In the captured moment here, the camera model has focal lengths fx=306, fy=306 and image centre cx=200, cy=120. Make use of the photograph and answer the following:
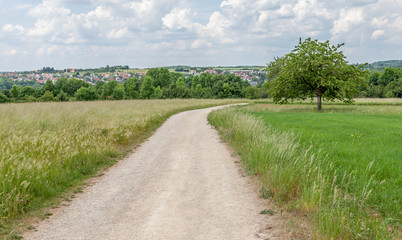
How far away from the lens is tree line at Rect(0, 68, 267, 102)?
315ft

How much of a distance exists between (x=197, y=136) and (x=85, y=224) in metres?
11.9

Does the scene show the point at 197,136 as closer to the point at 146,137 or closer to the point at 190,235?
the point at 146,137

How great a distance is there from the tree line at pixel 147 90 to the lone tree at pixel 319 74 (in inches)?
2300

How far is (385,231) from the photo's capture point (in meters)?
4.42

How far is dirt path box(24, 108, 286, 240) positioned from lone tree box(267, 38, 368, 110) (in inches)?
1189

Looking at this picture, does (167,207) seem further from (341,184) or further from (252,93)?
(252,93)

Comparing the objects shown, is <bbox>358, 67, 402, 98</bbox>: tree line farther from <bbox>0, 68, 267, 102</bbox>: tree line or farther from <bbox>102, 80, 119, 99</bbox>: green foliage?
<bbox>102, 80, 119, 99</bbox>: green foliage

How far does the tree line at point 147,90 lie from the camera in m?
95.9

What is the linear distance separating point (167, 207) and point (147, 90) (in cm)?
9196

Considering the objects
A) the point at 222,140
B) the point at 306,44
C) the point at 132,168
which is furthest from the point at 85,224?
the point at 306,44

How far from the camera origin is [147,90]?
9638 cm

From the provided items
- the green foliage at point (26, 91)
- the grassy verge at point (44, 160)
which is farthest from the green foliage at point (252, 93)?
the grassy verge at point (44, 160)

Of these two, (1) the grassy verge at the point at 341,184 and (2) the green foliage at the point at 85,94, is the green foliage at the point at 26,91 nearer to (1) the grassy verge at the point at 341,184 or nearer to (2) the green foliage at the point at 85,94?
(2) the green foliage at the point at 85,94

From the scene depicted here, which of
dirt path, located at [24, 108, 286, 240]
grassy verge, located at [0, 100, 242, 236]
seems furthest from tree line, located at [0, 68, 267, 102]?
dirt path, located at [24, 108, 286, 240]
